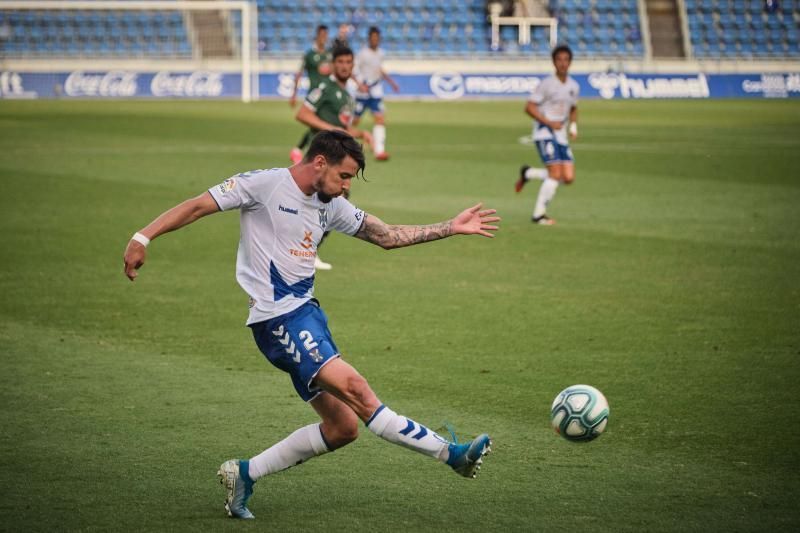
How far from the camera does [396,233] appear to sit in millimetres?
6074

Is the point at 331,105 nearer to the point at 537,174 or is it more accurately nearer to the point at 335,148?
the point at 537,174

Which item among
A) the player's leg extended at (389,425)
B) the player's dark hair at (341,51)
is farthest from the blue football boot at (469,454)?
the player's dark hair at (341,51)

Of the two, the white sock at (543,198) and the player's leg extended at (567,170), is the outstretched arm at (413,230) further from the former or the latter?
the player's leg extended at (567,170)

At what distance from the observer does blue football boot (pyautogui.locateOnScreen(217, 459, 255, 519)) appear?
5633 mm

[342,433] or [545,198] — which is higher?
[342,433]

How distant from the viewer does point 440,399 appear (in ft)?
25.3

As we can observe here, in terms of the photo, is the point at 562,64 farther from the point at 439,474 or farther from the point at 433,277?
the point at 439,474

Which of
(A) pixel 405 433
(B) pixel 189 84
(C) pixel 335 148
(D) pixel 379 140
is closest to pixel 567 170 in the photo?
(D) pixel 379 140

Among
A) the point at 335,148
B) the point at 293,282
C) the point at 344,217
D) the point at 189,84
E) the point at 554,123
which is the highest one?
the point at 335,148

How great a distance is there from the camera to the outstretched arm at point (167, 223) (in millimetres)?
5488

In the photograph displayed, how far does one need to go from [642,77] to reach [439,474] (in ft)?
136

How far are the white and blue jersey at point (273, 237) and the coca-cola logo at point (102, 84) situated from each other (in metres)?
37.5

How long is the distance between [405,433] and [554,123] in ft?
37.0

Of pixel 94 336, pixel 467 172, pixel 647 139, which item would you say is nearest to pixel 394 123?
pixel 647 139
